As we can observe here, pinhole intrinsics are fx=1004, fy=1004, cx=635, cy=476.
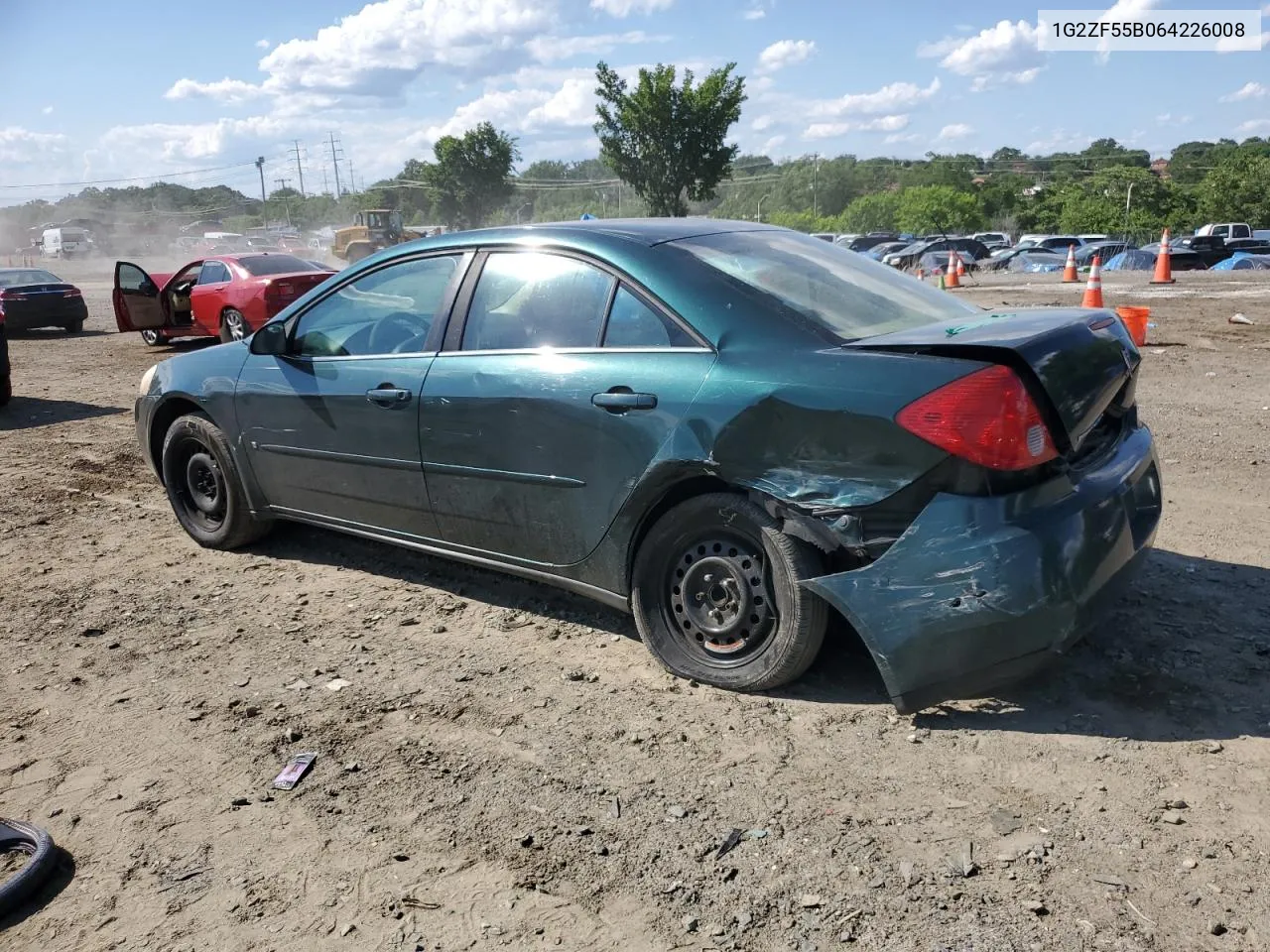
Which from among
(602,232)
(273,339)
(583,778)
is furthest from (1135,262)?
(583,778)

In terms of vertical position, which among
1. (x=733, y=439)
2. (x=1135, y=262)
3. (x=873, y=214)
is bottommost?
(x=1135, y=262)

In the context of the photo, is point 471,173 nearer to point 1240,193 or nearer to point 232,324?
point 1240,193

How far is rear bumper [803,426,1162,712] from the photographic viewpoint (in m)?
2.75

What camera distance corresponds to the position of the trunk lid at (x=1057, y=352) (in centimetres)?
280

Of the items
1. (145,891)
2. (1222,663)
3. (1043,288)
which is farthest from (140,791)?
(1043,288)

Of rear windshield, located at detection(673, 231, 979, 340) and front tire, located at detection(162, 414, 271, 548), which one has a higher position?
rear windshield, located at detection(673, 231, 979, 340)

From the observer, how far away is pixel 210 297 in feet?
48.8

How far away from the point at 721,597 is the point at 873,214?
252 feet

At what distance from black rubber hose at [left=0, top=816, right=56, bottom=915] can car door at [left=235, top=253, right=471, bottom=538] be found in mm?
1763

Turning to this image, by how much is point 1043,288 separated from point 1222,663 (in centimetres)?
1809

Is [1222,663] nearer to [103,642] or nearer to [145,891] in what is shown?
[145,891]

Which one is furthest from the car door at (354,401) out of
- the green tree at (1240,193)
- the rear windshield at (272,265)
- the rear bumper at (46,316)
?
the green tree at (1240,193)

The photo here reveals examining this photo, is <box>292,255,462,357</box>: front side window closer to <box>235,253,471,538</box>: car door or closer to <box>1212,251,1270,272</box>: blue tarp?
<box>235,253,471,538</box>: car door

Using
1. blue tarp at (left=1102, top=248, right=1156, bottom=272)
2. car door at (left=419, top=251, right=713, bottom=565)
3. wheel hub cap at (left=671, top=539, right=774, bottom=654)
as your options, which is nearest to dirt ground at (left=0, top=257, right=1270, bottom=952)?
wheel hub cap at (left=671, top=539, right=774, bottom=654)
